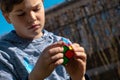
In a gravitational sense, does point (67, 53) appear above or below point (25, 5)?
below

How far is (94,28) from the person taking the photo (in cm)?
606

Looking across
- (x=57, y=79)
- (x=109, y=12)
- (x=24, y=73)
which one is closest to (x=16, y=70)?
(x=24, y=73)

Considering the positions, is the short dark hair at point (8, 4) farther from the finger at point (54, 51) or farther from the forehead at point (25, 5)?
the finger at point (54, 51)

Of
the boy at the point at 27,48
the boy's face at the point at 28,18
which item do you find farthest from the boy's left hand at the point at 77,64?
the boy's face at the point at 28,18

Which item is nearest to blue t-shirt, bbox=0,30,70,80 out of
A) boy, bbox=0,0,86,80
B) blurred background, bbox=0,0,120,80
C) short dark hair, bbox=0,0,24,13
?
boy, bbox=0,0,86,80

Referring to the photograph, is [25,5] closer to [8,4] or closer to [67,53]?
[8,4]

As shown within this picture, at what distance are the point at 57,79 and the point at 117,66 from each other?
4459mm

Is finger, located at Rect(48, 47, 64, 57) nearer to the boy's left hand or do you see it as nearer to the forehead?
the boy's left hand

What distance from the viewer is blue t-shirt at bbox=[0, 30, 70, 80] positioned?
1558 millimetres

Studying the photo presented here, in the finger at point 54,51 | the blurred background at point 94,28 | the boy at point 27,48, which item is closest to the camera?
the finger at point 54,51

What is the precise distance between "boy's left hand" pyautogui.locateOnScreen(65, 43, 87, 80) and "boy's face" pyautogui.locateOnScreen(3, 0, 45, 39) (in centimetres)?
18

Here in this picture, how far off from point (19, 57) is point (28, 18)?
6.2 inches

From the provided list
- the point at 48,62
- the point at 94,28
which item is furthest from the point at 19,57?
the point at 94,28

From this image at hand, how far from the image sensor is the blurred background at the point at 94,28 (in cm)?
593
